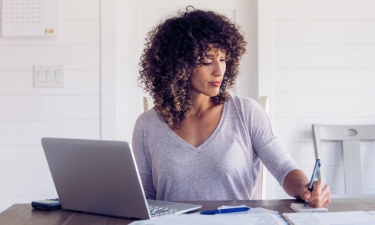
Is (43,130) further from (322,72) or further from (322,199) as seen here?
(322,199)

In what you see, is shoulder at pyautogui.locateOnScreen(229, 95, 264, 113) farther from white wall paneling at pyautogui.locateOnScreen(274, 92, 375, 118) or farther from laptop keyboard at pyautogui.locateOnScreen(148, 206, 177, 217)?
white wall paneling at pyautogui.locateOnScreen(274, 92, 375, 118)

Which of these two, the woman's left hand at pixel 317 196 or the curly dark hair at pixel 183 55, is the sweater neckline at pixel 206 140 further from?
the woman's left hand at pixel 317 196

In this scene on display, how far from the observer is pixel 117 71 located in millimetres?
2516

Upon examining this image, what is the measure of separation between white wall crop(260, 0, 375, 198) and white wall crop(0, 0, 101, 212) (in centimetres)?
95

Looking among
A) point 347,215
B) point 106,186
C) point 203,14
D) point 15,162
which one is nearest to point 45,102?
point 15,162

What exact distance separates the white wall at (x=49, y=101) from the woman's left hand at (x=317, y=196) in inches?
58.2

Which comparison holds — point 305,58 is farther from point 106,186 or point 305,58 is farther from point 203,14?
point 106,186

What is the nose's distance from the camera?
5.08 ft

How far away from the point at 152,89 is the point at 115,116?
2.59 feet

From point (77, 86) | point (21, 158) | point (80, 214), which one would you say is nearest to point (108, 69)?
point (77, 86)

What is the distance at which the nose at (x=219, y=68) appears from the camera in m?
1.55

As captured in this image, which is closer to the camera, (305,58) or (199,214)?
(199,214)

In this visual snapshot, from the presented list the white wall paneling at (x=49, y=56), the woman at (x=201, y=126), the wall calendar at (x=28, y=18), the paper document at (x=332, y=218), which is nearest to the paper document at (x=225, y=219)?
the paper document at (x=332, y=218)

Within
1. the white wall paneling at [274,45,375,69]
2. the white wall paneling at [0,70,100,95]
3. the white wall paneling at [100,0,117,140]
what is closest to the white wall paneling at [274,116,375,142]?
the white wall paneling at [274,45,375,69]
